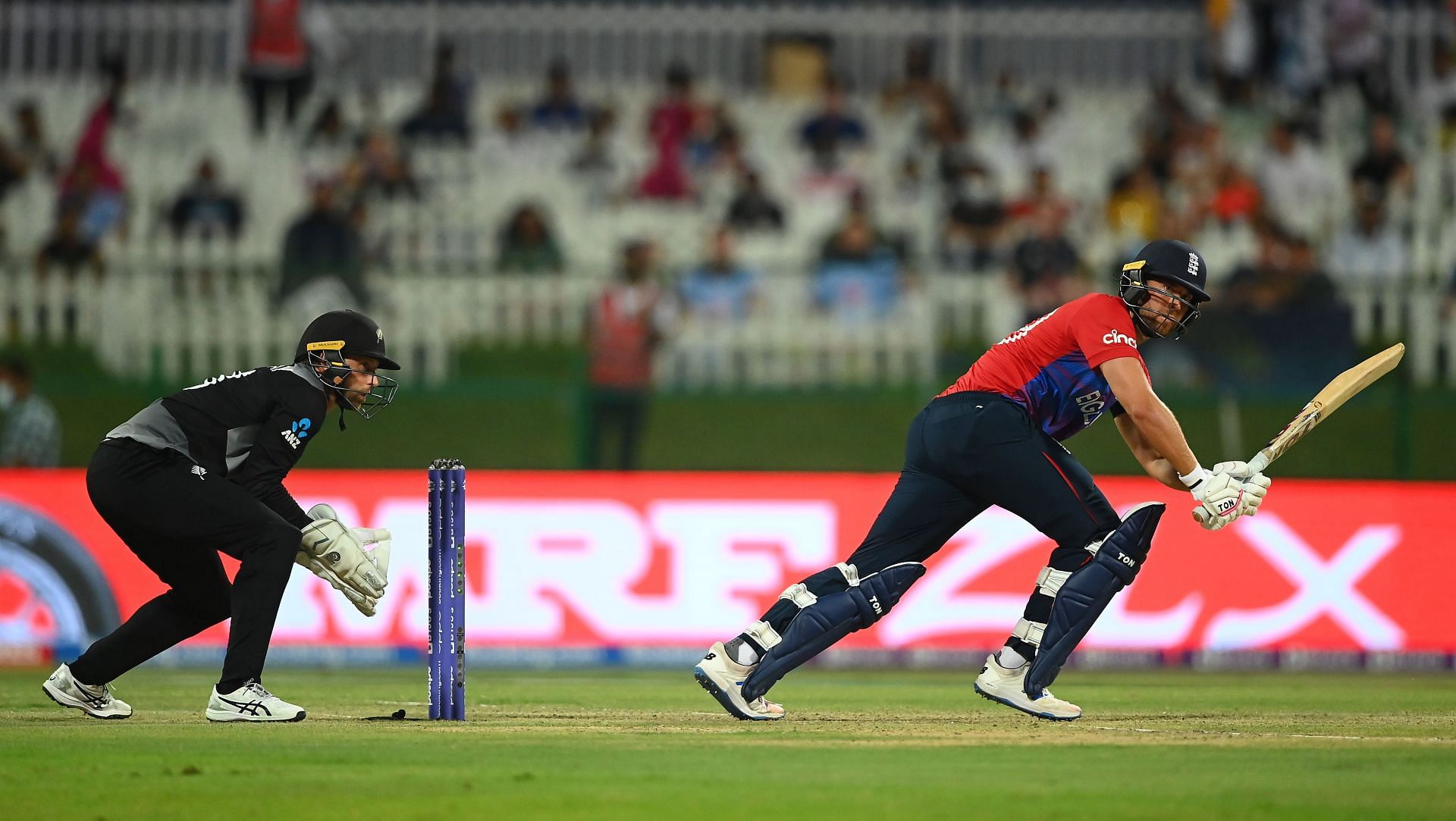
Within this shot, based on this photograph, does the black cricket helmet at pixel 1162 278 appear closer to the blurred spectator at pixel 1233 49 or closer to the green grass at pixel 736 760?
the green grass at pixel 736 760

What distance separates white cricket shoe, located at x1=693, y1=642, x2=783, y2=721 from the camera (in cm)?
877

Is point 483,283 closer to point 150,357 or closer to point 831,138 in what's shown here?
point 150,357

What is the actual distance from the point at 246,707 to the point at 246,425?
49.1 inches

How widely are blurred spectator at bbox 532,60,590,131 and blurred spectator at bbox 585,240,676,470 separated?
5.21 meters

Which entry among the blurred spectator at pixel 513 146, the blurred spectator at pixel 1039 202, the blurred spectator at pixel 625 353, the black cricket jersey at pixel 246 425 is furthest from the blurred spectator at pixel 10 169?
the black cricket jersey at pixel 246 425

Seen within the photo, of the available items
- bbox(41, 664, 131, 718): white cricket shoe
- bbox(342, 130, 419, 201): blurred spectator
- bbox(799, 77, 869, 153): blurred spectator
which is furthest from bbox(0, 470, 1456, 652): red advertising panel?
bbox(799, 77, 869, 153): blurred spectator

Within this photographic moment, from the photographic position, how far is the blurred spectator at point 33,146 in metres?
20.3

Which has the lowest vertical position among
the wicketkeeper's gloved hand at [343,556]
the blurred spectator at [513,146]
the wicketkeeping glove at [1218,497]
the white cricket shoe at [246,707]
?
the white cricket shoe at [246,707]

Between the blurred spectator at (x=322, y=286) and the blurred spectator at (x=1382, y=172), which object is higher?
the blurred spectator at (x=1382, y=172)

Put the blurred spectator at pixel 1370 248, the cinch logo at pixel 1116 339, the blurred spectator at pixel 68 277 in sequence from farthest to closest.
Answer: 1. the blurred spectator at pixel 1370 248
2. the blurred spectator at pixel 68 277
3. the cinch logo at pixel 1116 339

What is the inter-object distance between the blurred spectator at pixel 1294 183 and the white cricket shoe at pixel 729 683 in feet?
40.8

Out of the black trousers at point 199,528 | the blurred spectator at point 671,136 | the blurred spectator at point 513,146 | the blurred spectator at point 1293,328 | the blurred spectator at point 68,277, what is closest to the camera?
the black trousers at point 199,528

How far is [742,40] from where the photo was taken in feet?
72.8

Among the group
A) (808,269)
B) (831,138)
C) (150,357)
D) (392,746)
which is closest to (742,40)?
(831,138)
